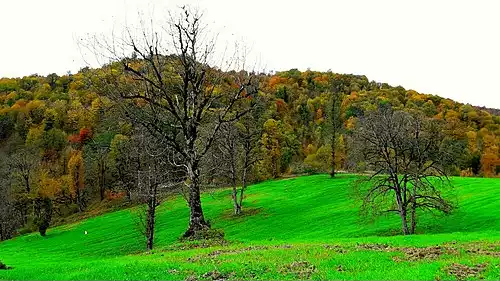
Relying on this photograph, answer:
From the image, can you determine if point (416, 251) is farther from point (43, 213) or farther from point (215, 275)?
point (43, 213)

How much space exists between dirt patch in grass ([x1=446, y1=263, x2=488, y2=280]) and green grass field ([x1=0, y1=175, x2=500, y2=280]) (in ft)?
0.09

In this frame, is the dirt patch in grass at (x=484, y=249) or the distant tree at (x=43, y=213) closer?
the dirt patch in grass at (x=484, y=249)

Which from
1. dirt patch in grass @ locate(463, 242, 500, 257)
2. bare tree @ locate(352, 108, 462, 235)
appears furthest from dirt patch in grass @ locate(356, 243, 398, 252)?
bare tree @ locate(352, 108, 462, 235)

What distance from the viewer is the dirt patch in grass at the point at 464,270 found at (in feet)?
43.2

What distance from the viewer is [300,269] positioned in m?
15.2

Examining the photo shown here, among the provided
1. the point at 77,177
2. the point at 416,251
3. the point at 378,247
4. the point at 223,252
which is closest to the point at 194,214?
the point at 223,252

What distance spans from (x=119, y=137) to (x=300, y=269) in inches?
3514

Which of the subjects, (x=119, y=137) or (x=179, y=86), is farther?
(x=119, y=137)

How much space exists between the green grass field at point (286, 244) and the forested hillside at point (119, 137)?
6.81m

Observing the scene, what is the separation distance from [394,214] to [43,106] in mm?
105797

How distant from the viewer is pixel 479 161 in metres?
90.9

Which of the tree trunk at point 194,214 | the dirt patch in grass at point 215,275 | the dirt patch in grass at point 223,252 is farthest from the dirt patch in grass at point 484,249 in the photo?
the tree trunk at point 194,214

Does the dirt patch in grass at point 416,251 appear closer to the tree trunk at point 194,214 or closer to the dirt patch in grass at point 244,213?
the tree trunk at point 194,214

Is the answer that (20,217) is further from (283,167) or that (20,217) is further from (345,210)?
(345,210)
